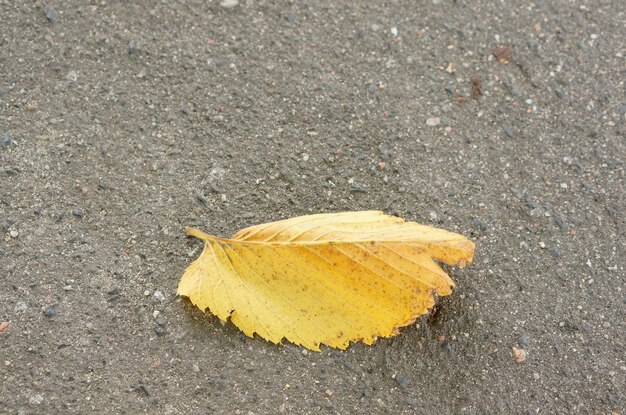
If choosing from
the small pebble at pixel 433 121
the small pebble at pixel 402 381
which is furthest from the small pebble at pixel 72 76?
the small pebble at pixel 402 381

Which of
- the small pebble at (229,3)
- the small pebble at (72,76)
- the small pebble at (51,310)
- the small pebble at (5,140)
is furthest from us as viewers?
the small pebble at (229,3)

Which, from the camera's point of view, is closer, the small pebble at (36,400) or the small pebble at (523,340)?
the small pebble at (36,400)

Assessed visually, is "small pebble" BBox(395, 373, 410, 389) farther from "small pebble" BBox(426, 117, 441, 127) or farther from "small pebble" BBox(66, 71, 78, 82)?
"small pebble" BBox(66, 71, 78, 82)

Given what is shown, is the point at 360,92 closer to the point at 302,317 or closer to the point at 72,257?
the point at 302,317

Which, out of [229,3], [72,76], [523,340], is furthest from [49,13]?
[523,340]

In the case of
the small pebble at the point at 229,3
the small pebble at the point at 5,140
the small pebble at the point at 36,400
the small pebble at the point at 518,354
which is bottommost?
the small pebble at the point at 36,400

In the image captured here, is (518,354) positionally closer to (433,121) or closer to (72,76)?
(433,121)

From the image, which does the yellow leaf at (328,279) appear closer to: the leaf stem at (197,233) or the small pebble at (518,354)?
the leaf stem at (197,233)

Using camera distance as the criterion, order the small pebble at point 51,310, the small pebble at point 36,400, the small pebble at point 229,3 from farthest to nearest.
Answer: the small pebble at point 229,3 → the small pebble at point 51,310 → the small pebble at point 36,400
